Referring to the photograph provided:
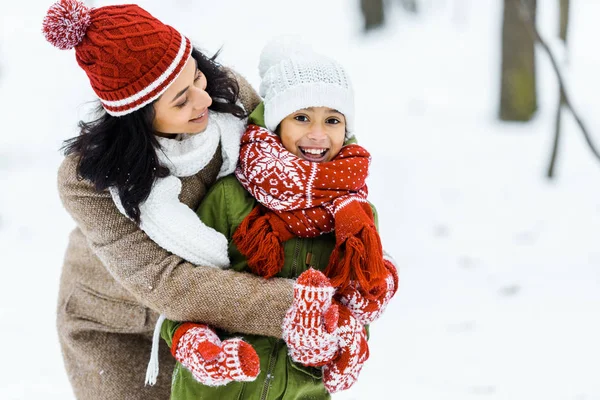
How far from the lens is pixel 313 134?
6.57 ft

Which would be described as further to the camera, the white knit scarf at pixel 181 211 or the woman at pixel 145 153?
the white knit scarf at pixel 181 211

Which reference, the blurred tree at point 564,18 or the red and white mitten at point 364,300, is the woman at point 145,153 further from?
the blurred tree at point 564,18

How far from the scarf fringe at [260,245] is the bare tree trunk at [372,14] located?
668 cm

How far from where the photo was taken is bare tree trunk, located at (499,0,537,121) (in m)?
5.45

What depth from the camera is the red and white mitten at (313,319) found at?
1.79 m

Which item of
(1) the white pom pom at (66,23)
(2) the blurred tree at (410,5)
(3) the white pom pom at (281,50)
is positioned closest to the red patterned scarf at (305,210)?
(3) the white pom pom at (281,50)

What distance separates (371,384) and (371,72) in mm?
4272

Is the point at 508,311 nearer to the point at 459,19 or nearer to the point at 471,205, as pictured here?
the point at 471,205

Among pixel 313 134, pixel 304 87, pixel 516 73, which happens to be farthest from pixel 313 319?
pixel 516 73

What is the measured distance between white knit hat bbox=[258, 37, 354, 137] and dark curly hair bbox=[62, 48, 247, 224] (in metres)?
0.35

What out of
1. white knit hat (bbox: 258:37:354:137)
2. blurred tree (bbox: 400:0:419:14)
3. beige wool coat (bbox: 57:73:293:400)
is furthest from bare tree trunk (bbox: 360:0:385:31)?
white knit hat (bbox: 258:37:354:137)

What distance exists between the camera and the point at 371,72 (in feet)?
23.2

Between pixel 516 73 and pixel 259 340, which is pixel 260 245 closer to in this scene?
pixel 259 340

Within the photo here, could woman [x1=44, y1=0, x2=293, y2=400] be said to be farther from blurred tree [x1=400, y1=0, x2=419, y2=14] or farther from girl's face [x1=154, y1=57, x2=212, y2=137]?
blurred tree [x1=400, y1=0, x2=419, y2=14]
